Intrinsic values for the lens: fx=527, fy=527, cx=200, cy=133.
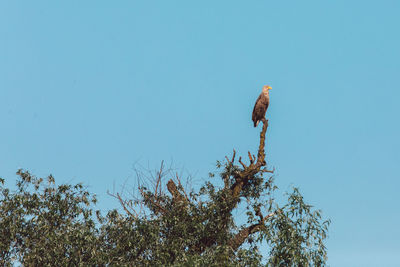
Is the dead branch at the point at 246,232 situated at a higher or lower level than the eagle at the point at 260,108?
lower

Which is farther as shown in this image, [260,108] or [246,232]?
[260,108]

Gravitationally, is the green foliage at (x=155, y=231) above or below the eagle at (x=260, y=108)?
below

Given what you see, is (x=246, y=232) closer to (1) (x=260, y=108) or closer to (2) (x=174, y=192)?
(2) (x=174, y=192)

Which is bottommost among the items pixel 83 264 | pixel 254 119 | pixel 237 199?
pixel 83 264

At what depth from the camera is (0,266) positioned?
64.8 feet

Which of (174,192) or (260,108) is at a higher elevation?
(260,108)

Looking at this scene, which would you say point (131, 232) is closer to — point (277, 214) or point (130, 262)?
point (130, 262)

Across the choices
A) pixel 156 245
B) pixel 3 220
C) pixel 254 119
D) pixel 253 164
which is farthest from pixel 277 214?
pixel 3 220

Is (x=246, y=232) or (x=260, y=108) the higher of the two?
(x=260, y=108)

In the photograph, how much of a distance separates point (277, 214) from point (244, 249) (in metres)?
2.13

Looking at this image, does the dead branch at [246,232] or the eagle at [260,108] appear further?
the eagle at [260,108]

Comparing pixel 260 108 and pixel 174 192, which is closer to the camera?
pixel 174 192

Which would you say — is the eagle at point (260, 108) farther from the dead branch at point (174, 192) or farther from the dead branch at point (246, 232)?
the dead branch at point (246, 232)

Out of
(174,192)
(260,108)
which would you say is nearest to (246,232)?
(174,192)
